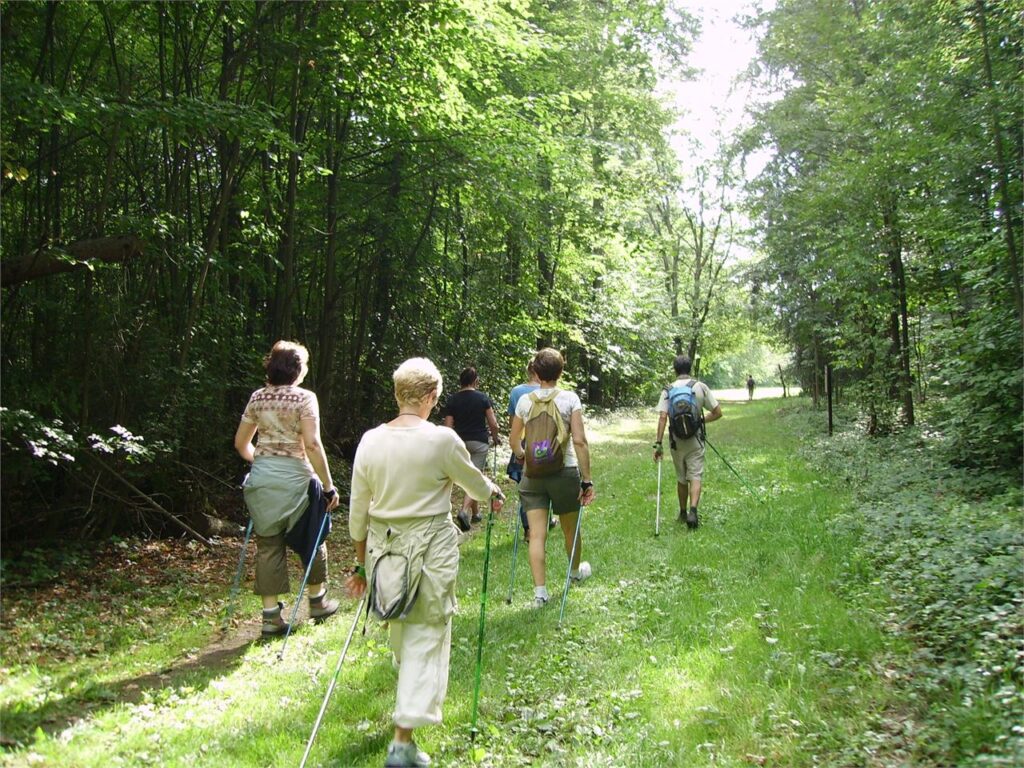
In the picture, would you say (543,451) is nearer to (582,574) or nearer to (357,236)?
(582,574)

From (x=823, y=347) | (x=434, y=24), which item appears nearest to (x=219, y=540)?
(x=434, y=24)

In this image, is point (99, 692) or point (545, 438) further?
point (545, 438)

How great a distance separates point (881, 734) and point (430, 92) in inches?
330

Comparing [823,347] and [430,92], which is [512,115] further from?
[823,347]

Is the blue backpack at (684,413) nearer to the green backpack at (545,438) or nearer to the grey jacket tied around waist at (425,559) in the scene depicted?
the green backpack at (545,438)

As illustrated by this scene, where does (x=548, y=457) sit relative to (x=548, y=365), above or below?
below

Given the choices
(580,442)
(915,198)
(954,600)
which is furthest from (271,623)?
(915,198)

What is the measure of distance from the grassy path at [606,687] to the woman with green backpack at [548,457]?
0.65 m

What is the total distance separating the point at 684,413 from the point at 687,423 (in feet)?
0.40

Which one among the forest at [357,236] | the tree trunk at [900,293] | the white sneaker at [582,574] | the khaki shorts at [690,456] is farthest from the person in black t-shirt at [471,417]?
the tree trunk at [900,293]

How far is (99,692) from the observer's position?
4.39 metres

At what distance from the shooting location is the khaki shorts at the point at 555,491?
592 cm

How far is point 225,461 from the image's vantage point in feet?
30.3

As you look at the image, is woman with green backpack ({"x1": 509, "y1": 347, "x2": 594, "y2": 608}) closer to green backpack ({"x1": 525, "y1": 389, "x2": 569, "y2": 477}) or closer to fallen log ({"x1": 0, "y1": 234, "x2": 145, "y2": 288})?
green backpack ({"x1": 525, "y1": 389, "x2": 569, "y2": 477})
